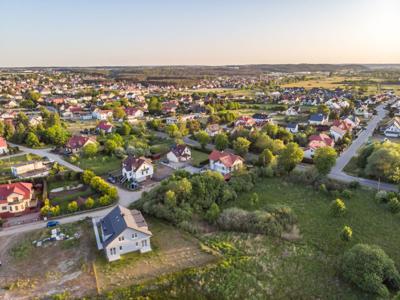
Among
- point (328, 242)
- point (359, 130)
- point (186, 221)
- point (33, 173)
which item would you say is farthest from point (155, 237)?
point (359, 130)

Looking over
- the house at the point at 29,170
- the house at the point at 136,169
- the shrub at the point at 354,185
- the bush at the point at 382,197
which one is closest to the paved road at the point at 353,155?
the shrub at the point at 354,185

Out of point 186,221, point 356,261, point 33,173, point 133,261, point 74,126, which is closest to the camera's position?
point 356,261

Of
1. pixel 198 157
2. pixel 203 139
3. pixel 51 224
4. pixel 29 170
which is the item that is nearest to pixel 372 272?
pixel 51 224

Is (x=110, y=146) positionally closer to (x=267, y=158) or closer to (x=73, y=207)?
(x=73, y=207)

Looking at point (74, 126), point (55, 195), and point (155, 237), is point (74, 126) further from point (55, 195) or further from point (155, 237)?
point (155, 237)

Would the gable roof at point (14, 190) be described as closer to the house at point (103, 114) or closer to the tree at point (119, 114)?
the tree at point (119, 114)

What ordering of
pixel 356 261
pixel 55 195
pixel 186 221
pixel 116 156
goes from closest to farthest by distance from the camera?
pixel 356 261 < pixel 186 221 < pixel 55 195 < pixel 116 156
